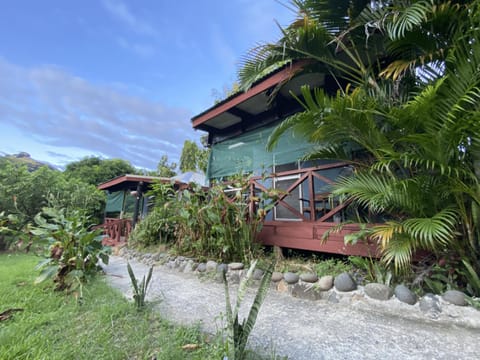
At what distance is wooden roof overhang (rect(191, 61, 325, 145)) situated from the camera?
3694 mm

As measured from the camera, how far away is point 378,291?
2.06 m

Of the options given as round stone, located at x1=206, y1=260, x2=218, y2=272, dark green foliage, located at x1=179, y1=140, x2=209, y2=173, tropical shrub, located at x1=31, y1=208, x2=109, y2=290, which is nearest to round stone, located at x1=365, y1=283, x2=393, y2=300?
round stone, located at x1=206, y1=260, x2=218, y2=272

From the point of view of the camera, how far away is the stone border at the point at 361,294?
1.79 metres

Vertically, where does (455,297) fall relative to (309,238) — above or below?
below

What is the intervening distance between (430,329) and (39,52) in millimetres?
11649

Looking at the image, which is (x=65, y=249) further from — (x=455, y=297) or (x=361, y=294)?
(x=455, y=297)

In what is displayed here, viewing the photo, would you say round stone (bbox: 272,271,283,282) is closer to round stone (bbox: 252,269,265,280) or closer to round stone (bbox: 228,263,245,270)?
round stone (bbox: 252,269,265,280)

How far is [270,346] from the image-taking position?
1450 millimetres

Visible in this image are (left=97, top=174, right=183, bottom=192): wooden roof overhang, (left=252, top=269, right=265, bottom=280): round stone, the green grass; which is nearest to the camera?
the green grass

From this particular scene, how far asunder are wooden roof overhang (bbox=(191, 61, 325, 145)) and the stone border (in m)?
2.65

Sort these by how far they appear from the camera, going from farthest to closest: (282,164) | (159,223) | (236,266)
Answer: (159,223), (282,164), (236,266)

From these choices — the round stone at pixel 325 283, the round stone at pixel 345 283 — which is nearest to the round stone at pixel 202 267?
the round stone at pixel 325 283

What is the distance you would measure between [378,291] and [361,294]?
0.17 metres

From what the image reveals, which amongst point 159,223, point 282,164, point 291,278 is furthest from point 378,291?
point 159,223
